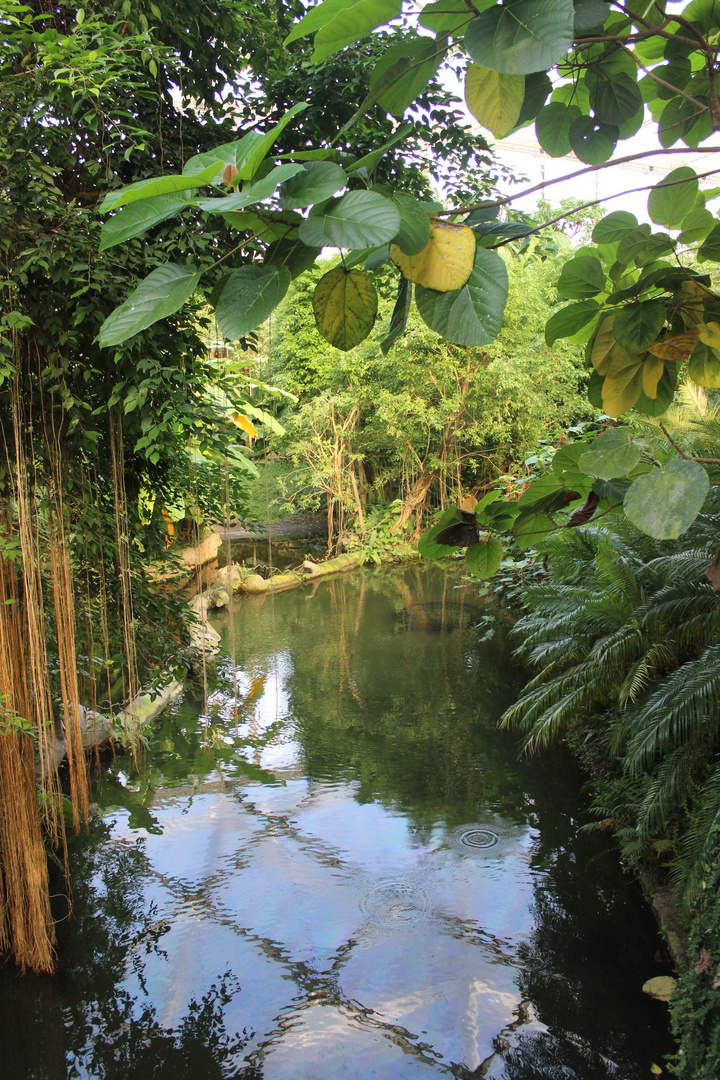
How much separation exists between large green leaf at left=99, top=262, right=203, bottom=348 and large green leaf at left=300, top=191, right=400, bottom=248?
0.06m

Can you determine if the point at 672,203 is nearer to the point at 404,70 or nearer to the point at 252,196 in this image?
the point at 404,70

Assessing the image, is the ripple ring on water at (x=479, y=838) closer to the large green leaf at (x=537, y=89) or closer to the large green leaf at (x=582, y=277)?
the large green leaf at (x=582, y=277)

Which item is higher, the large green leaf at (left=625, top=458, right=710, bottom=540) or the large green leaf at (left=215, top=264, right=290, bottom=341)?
the large green leaf at (left=215, top=264, right=290, bottom=341)

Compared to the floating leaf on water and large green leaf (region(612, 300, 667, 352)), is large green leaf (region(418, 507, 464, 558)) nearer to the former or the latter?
large green leaf (region(612, 300, 667, 352))

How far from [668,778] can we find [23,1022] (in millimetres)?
2278

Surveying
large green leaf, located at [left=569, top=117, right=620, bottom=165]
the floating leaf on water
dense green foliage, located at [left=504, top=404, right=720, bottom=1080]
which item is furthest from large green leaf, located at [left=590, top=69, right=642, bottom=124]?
the floating leaf on water

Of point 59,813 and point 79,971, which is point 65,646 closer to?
point 59,813

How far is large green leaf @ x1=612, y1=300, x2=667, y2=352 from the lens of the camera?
64 cm

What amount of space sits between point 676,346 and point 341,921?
2.74 m

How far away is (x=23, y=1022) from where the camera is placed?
7.66ft

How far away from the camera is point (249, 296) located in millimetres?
395

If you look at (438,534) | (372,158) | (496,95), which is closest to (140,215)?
(372,158)

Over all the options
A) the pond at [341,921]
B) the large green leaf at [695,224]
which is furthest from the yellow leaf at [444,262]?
the pond at [341,921]

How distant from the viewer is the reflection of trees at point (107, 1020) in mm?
2201
